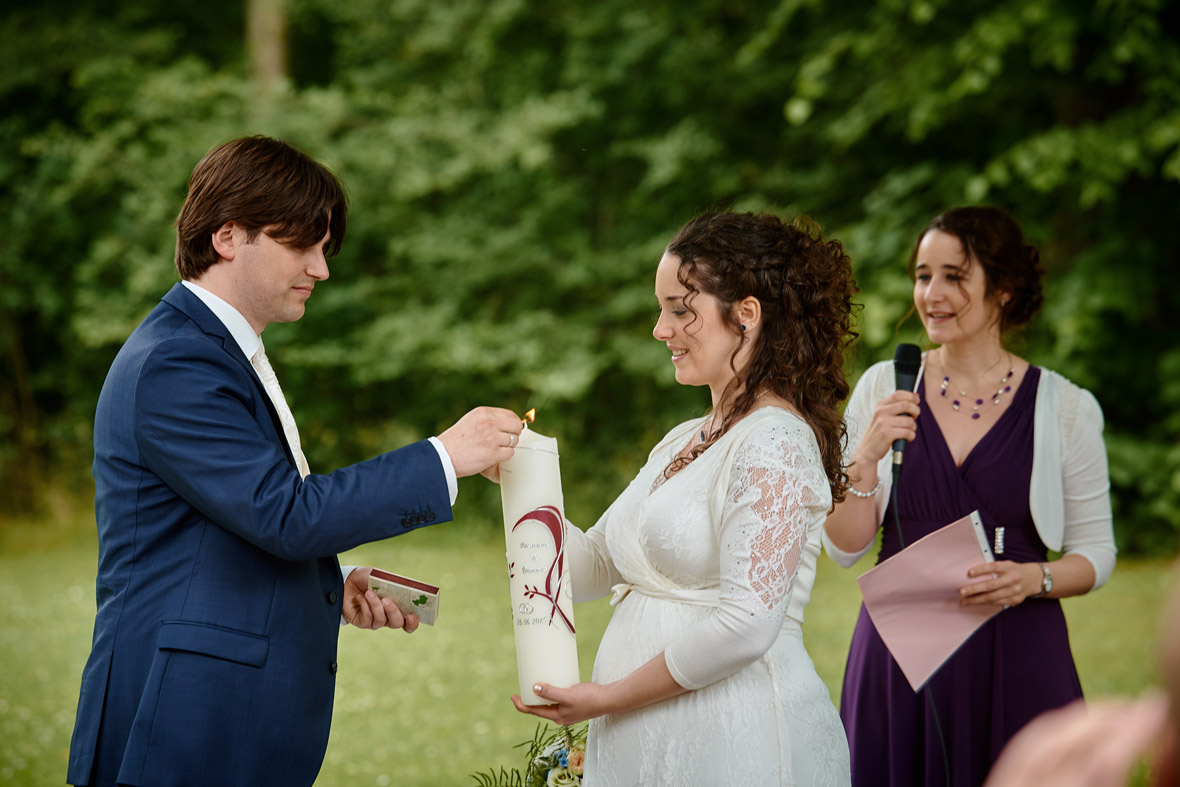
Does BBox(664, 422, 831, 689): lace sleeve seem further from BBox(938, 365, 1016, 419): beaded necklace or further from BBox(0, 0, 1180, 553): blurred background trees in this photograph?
BBox(0, 0, 1180, 553): blurred background trees

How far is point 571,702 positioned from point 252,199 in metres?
1.14

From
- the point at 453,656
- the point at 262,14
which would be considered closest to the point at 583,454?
the point at 453,656

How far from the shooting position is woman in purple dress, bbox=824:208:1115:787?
288 centimetres

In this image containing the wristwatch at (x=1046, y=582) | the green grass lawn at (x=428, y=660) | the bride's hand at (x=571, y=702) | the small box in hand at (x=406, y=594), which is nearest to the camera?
the bride's hand at (x=571, y=702)

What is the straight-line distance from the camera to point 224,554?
197cm

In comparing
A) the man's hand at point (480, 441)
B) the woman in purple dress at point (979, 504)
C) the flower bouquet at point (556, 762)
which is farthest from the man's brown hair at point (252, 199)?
the woman in purple dress at point (979, 504)

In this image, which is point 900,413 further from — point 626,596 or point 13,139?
point 13,139

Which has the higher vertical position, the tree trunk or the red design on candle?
the tree trunk

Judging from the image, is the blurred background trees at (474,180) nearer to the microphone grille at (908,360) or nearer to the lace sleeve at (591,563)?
the microphone grille at (908,360)

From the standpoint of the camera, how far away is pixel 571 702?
2.01 meters

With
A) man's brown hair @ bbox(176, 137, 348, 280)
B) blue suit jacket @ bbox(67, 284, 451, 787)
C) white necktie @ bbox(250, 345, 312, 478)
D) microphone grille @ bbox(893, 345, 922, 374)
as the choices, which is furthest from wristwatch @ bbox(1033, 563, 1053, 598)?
man's brown hair @ bbox(176, 137, 348, 280)

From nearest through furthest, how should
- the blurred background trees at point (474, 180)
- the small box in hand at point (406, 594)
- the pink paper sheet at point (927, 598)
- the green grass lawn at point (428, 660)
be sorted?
the small box in hand at point (406, 594) < the pink paper sheet at point (927, 598) < the green grass lawn at point (428, 660) < the blurred background trees at point (474, 180)

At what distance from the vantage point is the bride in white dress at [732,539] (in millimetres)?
1980

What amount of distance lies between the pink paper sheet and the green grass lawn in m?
1.87
